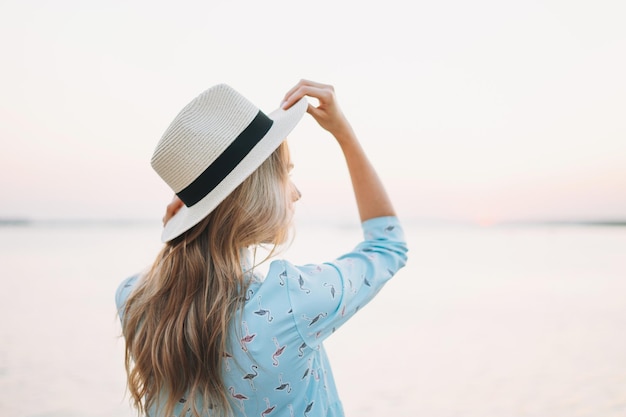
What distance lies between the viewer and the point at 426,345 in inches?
197

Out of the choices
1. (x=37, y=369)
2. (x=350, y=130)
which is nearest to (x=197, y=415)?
(x=350, y=130)

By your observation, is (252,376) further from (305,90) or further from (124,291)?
(305,90)

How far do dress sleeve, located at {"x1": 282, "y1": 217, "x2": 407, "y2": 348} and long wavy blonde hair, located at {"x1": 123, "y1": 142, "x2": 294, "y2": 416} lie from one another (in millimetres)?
117

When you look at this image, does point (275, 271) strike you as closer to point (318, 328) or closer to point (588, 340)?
point (318, 328)

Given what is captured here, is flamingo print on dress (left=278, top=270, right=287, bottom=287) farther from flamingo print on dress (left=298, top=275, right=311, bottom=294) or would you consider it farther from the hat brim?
the hat brim

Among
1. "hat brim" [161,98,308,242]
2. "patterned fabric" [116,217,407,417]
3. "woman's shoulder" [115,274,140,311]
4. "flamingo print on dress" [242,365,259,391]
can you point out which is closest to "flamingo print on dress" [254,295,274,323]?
"patterned fabric" [116,217,407,417]

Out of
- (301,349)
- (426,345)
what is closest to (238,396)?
(301,349)

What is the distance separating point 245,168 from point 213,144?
108 millimetres

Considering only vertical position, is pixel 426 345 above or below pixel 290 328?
below

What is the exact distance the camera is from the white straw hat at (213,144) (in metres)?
1.19

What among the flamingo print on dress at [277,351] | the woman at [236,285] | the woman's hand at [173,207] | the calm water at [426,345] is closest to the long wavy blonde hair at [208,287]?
the woman at [236,285]

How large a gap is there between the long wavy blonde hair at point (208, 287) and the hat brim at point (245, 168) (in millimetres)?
24

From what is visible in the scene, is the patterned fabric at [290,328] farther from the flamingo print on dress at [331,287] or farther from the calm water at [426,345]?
the calm water at [426,345]

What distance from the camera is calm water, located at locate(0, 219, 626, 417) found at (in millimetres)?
3746
